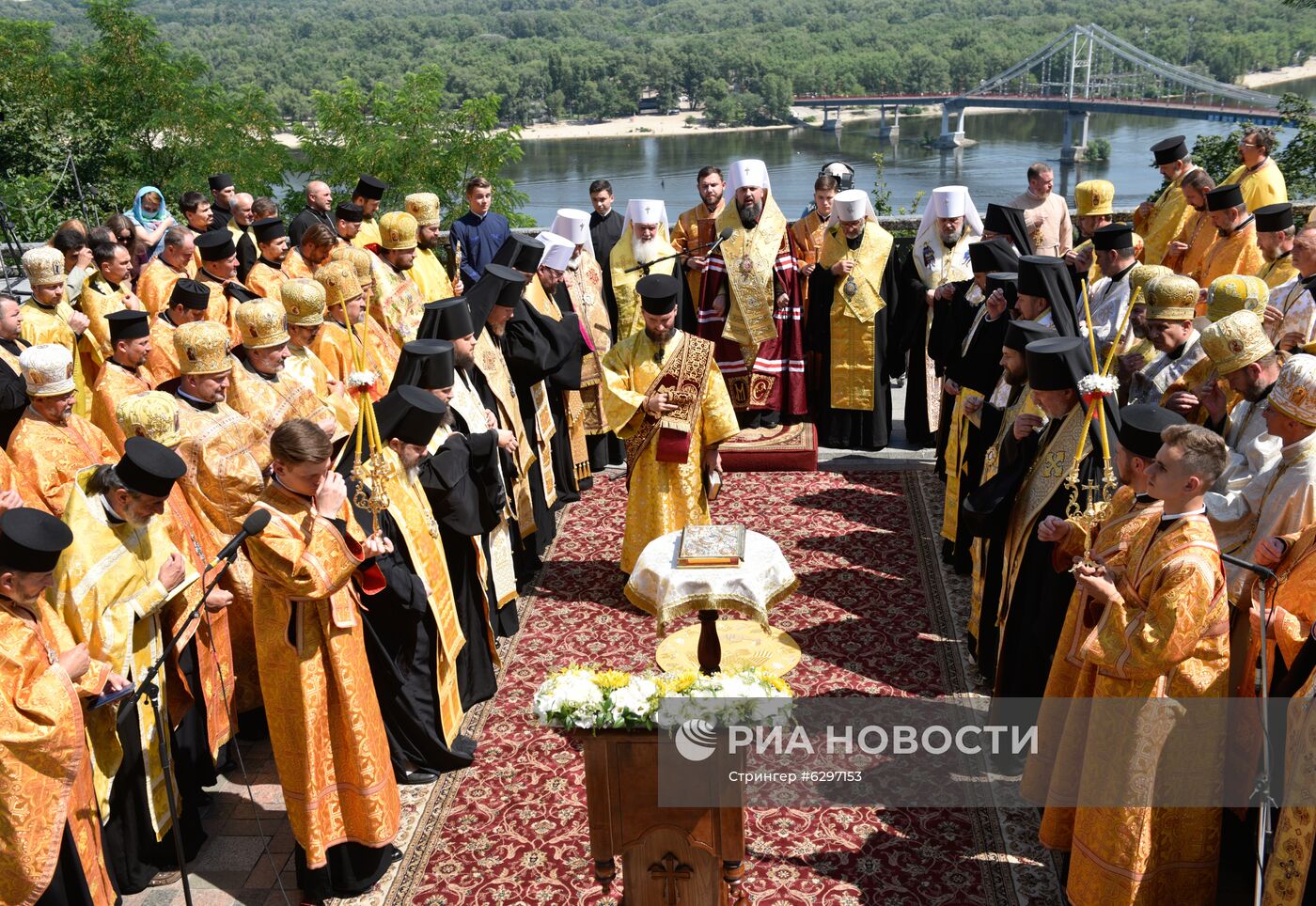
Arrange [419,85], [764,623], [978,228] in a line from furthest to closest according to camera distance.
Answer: [419,85]
[978,228]
[764,623]

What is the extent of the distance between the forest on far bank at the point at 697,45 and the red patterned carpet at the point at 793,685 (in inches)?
2176

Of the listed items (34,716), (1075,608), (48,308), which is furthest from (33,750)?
(48,308)

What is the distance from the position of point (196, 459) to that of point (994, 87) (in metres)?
106

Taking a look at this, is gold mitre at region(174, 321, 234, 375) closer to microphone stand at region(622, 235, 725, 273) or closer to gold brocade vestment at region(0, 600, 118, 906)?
gold brocade vestment at region(0, 600, 118, 906)

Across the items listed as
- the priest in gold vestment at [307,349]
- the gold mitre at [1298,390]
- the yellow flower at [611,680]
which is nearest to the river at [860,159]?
the priest in gold vestment at [307,349]

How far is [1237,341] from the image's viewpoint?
18.3 feet

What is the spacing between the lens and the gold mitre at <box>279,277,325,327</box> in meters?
7.18

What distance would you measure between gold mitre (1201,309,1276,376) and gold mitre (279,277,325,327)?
191 inches

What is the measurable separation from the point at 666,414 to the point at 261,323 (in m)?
2.57

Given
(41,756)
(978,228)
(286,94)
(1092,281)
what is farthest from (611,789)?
(286,94)

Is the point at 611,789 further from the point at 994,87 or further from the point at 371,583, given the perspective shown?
the point at 994,87

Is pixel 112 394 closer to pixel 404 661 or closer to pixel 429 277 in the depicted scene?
pixel 404 661

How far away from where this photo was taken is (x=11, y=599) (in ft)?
13.5

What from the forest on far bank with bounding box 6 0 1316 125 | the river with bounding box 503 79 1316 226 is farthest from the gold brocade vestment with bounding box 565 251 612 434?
the forest on far bank with bounding box 6 0 1316 125
